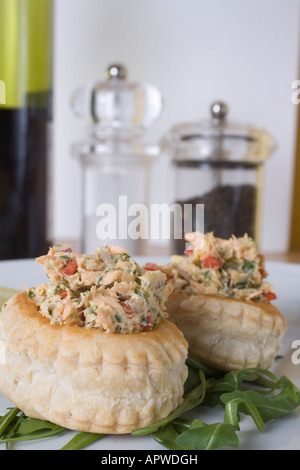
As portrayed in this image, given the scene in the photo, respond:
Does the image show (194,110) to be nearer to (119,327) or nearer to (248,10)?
(248,10)

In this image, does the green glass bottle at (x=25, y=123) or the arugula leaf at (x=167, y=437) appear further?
the green glass bottle at (x=25, y=123)

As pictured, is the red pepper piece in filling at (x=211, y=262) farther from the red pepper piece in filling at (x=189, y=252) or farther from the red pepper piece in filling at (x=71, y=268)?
the red pepper piece in filling at (x=71, y=268)

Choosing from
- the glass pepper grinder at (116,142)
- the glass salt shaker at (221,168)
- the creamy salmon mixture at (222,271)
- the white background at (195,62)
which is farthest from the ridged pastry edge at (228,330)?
the white background at (195,62)

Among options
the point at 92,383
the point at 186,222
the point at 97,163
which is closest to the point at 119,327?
the point at 92,383

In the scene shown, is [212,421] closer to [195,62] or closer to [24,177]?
[24,177]

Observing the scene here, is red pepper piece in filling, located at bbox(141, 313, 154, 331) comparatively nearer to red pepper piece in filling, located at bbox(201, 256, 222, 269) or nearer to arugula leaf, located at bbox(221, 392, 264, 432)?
arugula leaf, located at bbox(221, 392, 264, 432)

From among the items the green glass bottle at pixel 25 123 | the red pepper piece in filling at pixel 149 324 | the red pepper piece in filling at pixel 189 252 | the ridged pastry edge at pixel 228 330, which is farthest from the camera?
the green glass bottle at pixel 25 123
